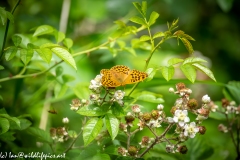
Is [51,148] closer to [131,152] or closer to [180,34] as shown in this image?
[131,152]

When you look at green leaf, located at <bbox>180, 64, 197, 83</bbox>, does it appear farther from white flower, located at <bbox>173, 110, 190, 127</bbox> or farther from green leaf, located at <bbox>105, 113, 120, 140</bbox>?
green leaf, located at <bbox>105, 113, 120, 140</bbox>

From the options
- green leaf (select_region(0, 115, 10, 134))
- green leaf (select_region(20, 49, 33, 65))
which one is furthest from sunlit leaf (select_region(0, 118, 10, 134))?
green leaf (select_region(20, 49, 33, 65))

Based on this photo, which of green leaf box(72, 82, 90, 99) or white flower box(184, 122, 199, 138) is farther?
green leaf box(72, 82, 90, 99)

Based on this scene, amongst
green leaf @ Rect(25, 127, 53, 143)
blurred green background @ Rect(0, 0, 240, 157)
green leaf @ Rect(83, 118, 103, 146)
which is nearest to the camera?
green leaf @ Rect(83, 118, 103, 146)

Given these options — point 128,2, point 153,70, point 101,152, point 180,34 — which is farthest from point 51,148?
point 128,2

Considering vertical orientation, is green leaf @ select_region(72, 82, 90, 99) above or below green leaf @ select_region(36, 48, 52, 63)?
below

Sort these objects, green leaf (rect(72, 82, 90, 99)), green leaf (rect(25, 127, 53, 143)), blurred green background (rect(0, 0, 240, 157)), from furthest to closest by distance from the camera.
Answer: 1. blurred green background (rect(0, 0, 240, 157))
2. green leaf (rect(72, 82, 90, 99))
3. green leaf (rect(25, 127, 53, 143))

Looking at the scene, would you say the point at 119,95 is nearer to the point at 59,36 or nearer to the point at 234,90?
the point at 59,36

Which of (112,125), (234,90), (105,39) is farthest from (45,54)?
(105,39)
